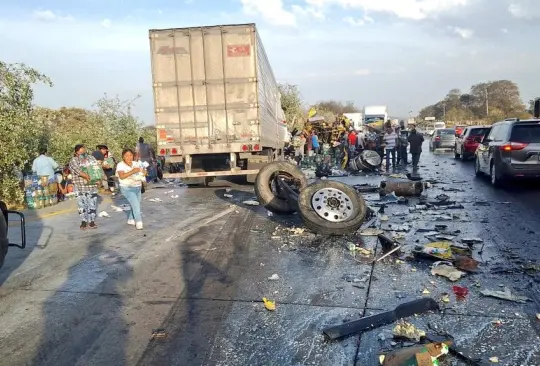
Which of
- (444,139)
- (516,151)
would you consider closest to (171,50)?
(516,151)

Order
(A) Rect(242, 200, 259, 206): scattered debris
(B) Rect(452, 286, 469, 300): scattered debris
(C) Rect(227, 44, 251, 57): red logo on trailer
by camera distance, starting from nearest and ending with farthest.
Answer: (B) Rect(452, 286, 469, 300): scattered debris, (A) Rect(242, 200, 259, 206): scattered debris, (C) Rect(227, 44, 251, 57): red logo on trailer

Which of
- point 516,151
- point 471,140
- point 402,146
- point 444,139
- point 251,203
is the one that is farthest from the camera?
point 444,139

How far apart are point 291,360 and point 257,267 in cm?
246

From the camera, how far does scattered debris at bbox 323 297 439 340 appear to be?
4.03 metres

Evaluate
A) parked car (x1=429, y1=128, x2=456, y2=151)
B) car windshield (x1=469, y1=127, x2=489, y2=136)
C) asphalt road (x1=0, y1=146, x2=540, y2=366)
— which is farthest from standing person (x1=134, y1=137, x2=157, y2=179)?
parked car (x1=429, y1=128, x2=456, y2=151)

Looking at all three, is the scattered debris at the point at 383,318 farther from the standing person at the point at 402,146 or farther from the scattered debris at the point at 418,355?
the standing person at the point at 402,146

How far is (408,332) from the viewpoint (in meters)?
3.96

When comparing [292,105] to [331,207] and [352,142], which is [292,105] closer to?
[352,142]

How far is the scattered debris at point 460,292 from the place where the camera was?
15.7 ft

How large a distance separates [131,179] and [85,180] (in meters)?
0.85

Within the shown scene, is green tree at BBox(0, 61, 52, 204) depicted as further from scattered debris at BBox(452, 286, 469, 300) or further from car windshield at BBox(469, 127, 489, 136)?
car windshield at BBox(469, 127, 489, 136)

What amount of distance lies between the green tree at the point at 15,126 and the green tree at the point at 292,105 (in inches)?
1148


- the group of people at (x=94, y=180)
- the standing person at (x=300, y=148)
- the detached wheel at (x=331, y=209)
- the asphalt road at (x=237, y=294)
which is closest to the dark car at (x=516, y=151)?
the asphalt road at (x=237, y=294)

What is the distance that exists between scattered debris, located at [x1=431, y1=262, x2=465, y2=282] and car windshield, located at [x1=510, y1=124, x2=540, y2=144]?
23.9 feet
